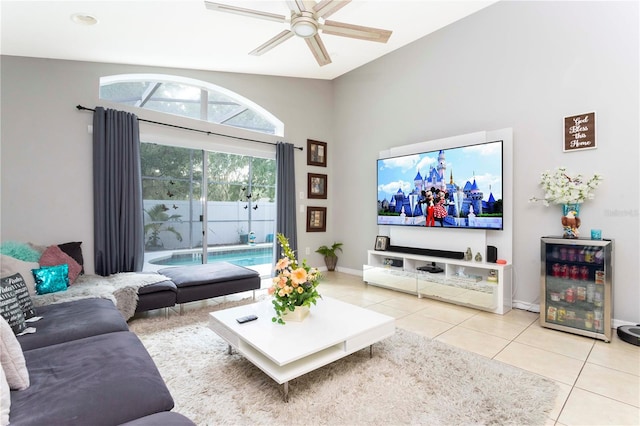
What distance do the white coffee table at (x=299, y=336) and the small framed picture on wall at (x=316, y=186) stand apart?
3.18 meters

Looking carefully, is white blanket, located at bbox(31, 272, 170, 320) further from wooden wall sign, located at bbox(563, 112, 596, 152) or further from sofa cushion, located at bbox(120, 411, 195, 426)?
wooden wall sign, located at bbox(563, 112, 596, 152)

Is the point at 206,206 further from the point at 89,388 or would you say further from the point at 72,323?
the point at 89,388

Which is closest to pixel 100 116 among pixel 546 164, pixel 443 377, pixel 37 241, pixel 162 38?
pixel 162 38

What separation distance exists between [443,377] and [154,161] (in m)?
3.98

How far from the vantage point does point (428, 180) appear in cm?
410

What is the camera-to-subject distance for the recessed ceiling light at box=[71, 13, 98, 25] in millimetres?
2584

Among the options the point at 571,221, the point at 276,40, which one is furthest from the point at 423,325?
the point at 276,40

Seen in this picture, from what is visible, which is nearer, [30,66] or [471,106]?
[30,66]

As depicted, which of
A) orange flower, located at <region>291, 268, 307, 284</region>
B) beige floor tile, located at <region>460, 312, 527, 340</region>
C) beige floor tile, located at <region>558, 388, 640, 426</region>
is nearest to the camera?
beige floor tile, located at <region>558, 388, 640, 426</region>

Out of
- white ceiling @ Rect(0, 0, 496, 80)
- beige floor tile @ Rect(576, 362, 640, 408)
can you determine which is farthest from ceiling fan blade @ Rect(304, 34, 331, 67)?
beige floor tile @ Rect(576, 362, 640, 408)

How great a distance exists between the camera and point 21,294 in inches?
80.7

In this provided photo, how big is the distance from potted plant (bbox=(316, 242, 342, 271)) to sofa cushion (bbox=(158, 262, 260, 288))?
1966 millimetres

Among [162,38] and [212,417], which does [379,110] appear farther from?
[212,417]

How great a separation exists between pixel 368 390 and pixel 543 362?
1.40 metres
